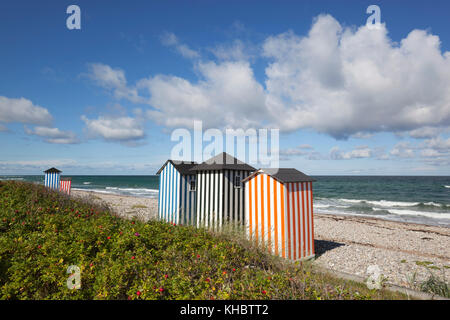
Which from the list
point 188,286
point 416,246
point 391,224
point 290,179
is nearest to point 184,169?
point 290,179

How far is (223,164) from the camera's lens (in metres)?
9.77

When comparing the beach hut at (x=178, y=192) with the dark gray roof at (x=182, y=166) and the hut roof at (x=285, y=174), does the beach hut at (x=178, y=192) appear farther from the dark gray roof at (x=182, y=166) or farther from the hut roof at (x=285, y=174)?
the hut roof at (x=285, y=174)

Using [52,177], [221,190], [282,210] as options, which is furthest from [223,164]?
[52,177]

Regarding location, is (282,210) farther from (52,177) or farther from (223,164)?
(52,177)

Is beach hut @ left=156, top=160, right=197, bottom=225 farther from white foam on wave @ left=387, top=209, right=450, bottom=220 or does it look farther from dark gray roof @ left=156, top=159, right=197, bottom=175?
white foam on wave @ left=387, top=209, right=450, bottom=220

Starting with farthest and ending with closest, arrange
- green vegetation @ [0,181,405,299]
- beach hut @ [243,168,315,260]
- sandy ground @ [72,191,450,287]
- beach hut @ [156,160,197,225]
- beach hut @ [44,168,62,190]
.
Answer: beach hut @ [44,168,62,190] < beach hut @ [156,160,197,225] < sandy ground @ [72,191,450,287] < beach hut @ [243,168,315,260] < green vegetation @ [0,181,405,299]

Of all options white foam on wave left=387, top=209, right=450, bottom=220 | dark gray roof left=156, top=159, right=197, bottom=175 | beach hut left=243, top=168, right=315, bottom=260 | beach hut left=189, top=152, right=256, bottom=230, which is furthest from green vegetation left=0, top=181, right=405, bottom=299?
white foam on wave left=387, top=209, right=450, bottom=220

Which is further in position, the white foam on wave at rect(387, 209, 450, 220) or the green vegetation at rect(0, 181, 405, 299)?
the white foam on wave at rect(387, 209, 450, 220)

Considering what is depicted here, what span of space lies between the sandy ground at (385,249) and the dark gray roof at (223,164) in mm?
2880

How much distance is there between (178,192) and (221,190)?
2.33 metres

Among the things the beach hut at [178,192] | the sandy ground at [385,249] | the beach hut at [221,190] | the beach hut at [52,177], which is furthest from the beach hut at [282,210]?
the beach hut at [52,177]

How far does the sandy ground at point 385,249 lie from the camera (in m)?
8.20

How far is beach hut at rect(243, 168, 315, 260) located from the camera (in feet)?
25.6
